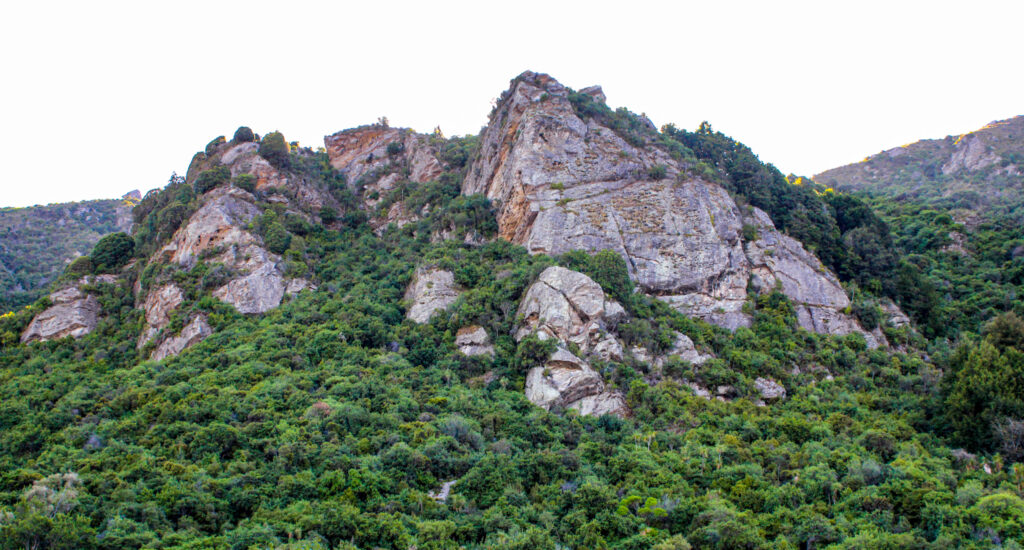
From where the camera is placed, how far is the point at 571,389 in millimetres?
42219

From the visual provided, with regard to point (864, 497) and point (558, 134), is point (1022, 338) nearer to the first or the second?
point (864, 497)

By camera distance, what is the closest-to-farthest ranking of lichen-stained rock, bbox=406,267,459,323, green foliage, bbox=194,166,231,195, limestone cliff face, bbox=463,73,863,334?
lichen-stained rock, bbox=406,267,459,323 < limestone cliff face, bbox=463,73,863,334 < green foliage, bbox=194,166,231,195

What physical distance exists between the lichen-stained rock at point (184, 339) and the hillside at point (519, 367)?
0.27 meters

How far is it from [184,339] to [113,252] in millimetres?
20093

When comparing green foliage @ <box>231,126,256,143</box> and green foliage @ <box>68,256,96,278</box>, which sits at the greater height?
green foliage @ <box>231,126,256,143</box>

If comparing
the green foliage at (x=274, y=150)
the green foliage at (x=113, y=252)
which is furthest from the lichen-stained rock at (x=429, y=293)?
the green foliage at (x=113, y=252)

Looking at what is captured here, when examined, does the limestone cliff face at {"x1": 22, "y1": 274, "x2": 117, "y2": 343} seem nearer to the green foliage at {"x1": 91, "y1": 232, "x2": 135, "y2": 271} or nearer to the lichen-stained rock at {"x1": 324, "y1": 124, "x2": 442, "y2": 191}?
the green foliage at {"x1": 91, "y1": 232, "x2": 135, "y2": 271}

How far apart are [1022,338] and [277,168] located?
64451mm

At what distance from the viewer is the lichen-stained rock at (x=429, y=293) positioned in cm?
5197

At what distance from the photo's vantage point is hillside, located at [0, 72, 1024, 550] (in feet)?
98.1

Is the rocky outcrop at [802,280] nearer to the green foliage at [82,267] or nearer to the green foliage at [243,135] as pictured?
the green foliage at [243,135]

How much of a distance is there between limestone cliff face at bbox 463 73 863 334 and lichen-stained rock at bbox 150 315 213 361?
993 inches

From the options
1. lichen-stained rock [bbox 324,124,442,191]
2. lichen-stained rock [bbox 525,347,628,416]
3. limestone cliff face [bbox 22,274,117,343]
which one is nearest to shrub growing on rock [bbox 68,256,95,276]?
limestone cliff face [bbox 22,274,117,343]

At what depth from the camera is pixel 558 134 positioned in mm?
63562
